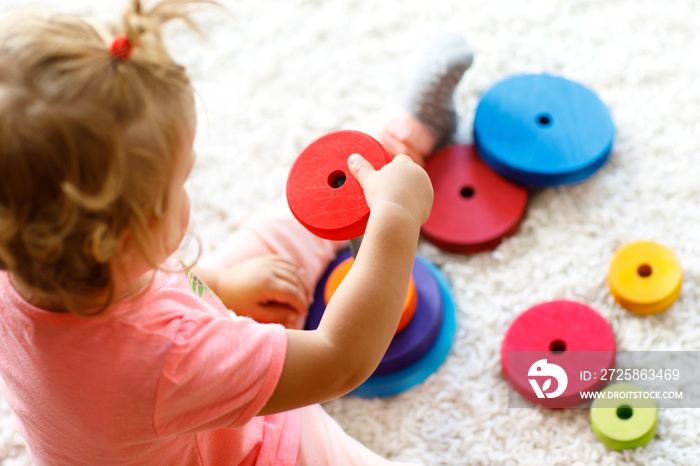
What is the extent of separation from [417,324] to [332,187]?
0.94ft

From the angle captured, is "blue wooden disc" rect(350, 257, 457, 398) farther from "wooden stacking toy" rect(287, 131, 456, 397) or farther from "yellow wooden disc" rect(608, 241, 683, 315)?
"yellow wooden disc" rect(608, 241, 683, 315)

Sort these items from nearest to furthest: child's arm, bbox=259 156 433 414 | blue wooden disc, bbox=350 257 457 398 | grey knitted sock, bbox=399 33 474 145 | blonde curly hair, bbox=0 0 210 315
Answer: blonde curly hair, bbox=0 0 210 315 → child's arm, bbox=259 156 433 414 → blue wooden disc, bbox=350 257 457 398 → grey knitted sock, bbox=399 33 474 145

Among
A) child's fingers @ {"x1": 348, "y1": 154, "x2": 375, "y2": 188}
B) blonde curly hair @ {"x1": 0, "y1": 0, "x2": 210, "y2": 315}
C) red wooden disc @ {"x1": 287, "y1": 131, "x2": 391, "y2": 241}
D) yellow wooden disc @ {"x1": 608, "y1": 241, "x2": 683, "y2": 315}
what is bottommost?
yellow wooden disc @ {"x1": 608, "y1": 241, "x2": 683, "y2": 315}

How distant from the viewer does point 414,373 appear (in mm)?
928

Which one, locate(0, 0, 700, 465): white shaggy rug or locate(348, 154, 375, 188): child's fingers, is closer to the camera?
locate(348, 154, 375, 188): child's fingers

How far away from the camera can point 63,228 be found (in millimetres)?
487

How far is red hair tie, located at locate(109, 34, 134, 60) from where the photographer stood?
495 mm

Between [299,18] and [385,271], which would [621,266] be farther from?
[299,18]

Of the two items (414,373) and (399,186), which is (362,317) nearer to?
(399,186)

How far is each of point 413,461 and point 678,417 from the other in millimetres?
305

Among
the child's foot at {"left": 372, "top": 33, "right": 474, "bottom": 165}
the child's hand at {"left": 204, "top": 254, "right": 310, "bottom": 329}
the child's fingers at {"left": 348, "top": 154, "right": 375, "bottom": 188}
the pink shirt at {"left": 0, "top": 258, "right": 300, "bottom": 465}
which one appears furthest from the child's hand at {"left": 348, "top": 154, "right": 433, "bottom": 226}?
the child's foot at {"left": 372, "top": 33, "right": 474, "bottom": 165}

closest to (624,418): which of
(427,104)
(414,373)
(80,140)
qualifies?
(414,373)

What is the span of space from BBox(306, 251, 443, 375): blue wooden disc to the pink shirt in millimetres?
340

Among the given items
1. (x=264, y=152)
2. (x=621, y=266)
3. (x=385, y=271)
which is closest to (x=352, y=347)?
(x=385, y=271)
